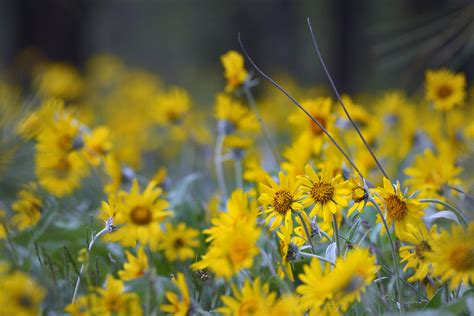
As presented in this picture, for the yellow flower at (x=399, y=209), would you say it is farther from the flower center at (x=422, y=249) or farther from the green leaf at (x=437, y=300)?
the green leaf at (x=437, y=300)

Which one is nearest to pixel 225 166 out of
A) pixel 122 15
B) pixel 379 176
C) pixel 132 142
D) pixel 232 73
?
pixel 132 142

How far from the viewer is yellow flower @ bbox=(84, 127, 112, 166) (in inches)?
80.0

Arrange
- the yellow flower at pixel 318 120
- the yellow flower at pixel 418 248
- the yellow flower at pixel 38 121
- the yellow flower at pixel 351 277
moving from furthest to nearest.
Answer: the yellow flower at pixel 38 121 < the yellow flower at pixel 318 120 < the yellow flower at pixel 418 248 < the yellow flower at pixel 351 277

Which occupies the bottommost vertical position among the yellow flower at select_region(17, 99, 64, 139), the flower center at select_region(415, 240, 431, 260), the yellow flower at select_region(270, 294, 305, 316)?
the yellow flower at select_region(270, 294, 305, 316)

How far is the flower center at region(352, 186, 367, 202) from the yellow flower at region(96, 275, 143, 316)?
48 cm

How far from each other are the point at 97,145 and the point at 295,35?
9354mm

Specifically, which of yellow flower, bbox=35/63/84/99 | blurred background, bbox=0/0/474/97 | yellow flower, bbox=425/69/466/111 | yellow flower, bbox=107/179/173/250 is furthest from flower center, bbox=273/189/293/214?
yellow flower, bbox=35/63/84/99

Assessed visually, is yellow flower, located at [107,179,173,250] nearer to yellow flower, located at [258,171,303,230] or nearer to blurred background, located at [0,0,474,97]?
yellow flower, located at [258,171,303,230]

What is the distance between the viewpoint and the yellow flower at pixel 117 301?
3.67 feet

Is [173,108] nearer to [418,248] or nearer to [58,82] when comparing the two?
[58,82]

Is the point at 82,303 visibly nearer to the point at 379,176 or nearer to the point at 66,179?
the point at 66,179

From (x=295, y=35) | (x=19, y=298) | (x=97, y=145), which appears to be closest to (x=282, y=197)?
(x=19, y=298)

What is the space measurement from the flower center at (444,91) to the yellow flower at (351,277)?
1.20 metres

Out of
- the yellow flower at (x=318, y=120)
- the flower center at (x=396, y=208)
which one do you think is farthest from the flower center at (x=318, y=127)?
the flower center at (x=396, y=208)
